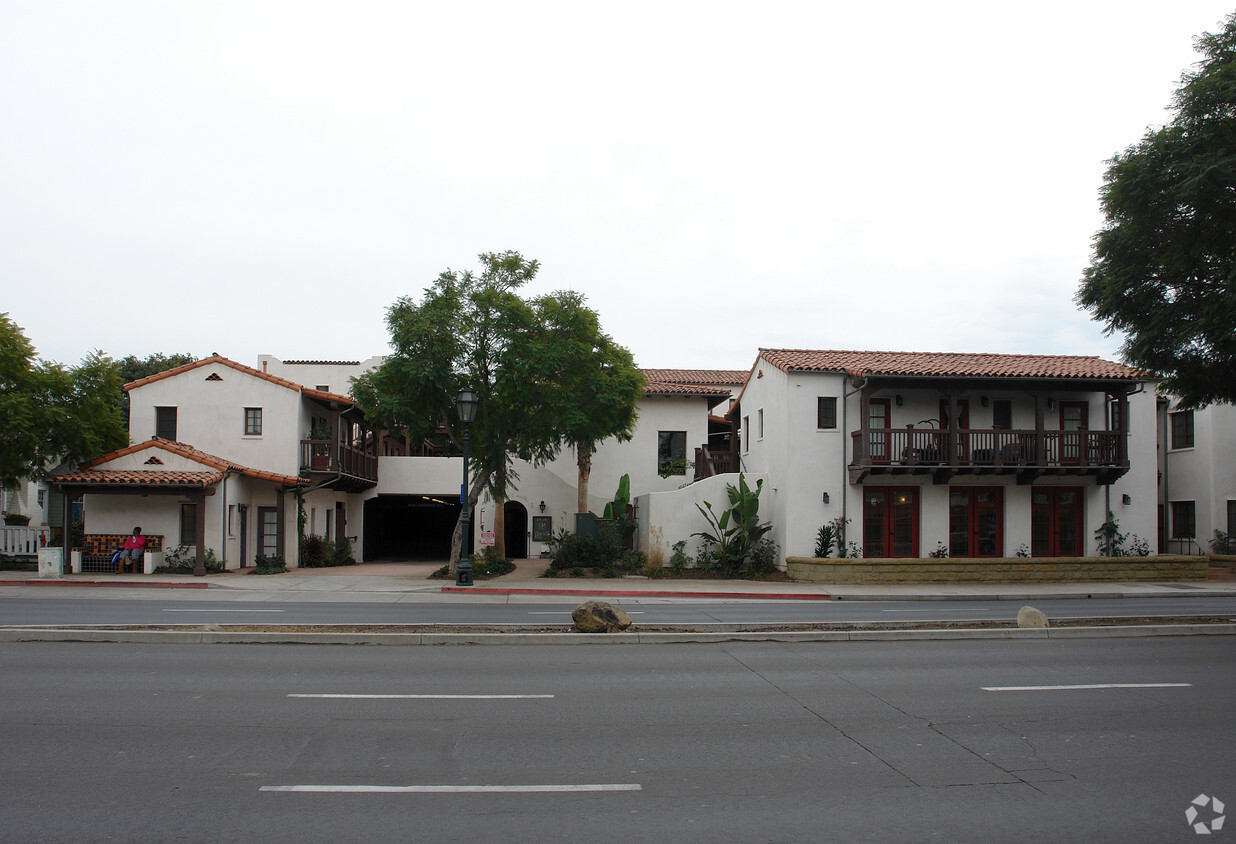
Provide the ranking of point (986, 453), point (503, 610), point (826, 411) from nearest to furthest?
1. point (503, 610)
2. point (986, 453)
3. point (826, 411)

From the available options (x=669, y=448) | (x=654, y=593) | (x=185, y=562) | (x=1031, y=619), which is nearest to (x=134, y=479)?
(x=185, y=562)

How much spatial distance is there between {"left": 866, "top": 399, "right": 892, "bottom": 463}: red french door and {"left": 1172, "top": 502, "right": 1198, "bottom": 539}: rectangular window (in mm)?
14303

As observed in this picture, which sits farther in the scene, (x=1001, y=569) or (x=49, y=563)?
(x=1001, y=569)

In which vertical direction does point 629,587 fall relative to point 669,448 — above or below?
below

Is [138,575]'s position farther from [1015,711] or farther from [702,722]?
[1015,711]

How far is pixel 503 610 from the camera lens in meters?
17.6

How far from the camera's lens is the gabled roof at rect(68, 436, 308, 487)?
81.1ft

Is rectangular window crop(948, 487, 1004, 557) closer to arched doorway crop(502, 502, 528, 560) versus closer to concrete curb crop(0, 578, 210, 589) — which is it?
arched doorway crop(502, 502, 528, 560)

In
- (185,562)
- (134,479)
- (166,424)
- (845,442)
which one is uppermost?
(166,424)

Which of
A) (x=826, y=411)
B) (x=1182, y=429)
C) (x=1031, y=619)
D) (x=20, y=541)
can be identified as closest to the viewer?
(x=1031, y=619)

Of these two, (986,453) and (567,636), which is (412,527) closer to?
(986,453)

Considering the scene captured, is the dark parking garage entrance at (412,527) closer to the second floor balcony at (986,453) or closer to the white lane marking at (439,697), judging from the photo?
the second floor balcony at (986,453)

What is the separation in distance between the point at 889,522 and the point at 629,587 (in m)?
9.10

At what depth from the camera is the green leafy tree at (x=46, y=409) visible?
25609mm
